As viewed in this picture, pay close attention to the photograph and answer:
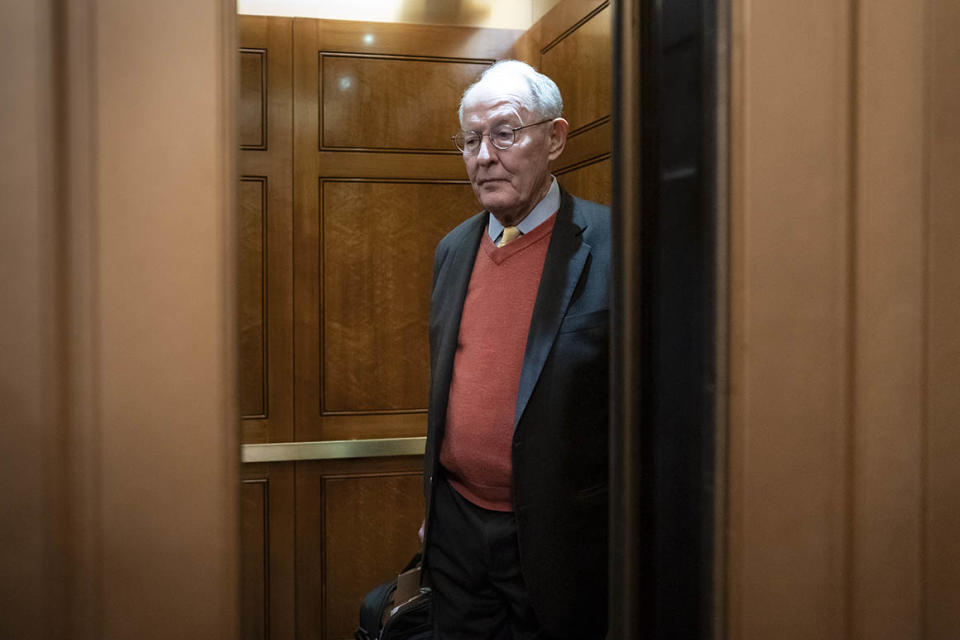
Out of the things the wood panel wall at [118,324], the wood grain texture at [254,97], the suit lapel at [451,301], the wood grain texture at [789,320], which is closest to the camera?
the wood panel wall at [118,324]

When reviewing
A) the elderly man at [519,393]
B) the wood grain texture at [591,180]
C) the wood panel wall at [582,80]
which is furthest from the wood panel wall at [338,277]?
the elderly man at [519,393]

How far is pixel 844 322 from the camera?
854 mm

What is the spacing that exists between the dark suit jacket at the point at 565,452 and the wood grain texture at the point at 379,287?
1.20 metres

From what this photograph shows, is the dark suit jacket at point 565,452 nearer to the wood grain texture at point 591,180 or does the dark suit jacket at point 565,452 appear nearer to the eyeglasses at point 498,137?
the eyeglasses at point 498,137

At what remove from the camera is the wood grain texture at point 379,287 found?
2.66m

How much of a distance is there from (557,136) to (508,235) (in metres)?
0.27

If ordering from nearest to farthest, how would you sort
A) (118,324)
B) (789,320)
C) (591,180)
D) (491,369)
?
(118,324)
(789,320)
(491,369)
(591,180)

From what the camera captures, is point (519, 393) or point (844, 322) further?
point (519, 393)

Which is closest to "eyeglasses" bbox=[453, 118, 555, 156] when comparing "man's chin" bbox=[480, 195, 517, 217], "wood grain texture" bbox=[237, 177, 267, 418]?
"man's chin" bbox=[480, 195, 517, 217]

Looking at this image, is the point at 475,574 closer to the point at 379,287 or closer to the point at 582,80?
the point at 379,287

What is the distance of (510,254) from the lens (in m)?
1.77

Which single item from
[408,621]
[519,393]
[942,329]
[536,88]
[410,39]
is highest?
[410,39]

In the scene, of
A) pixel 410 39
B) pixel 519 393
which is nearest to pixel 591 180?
pixel 410 39

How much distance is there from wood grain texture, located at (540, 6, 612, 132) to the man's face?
0.47m
